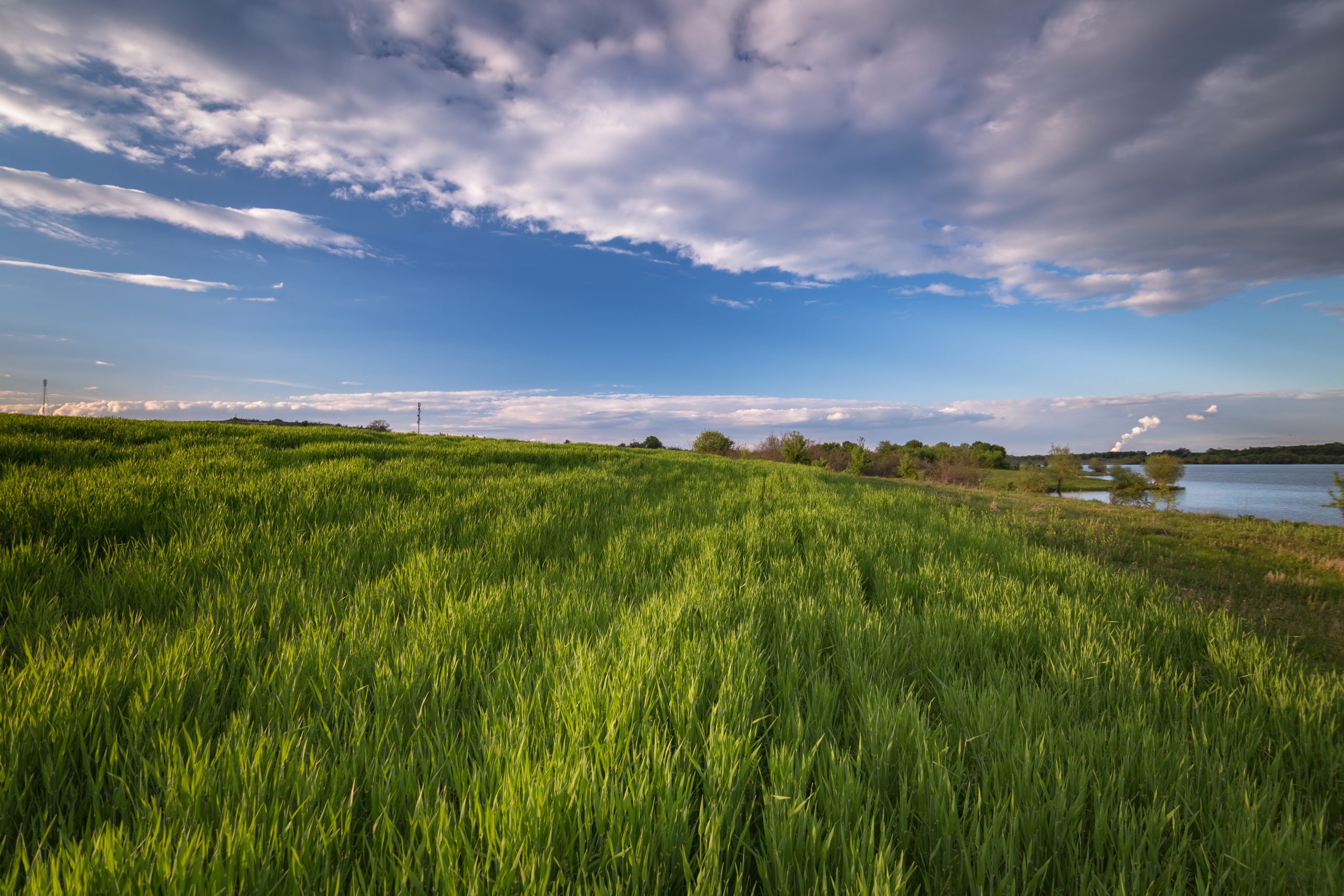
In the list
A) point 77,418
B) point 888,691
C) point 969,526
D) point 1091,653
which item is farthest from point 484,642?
point 77,418

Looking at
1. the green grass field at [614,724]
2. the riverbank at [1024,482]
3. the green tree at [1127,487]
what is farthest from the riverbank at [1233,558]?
the riverbank at [1024,482]

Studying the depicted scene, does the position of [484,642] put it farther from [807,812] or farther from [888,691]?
[888,691]

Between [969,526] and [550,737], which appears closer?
[550,737]

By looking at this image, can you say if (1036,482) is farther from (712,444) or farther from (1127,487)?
(712,444)

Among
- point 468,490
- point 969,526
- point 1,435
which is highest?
point 1,435

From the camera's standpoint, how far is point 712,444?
2352 inches

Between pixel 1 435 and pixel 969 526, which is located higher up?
pixel 1 435

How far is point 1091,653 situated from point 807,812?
7.47 feet

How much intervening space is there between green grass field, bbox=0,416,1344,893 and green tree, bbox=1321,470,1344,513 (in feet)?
114

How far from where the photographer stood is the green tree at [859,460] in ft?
181

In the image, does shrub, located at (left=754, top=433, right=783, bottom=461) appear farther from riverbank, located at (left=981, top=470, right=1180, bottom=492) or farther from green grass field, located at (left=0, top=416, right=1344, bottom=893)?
green grass field, located at (left=0, top=416, right=1344, bottom=893)

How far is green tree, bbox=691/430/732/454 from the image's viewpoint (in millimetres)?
59656

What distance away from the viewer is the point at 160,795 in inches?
54.6

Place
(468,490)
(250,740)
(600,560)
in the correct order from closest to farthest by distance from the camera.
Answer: (250,740) → (600,560) → (468,490)
